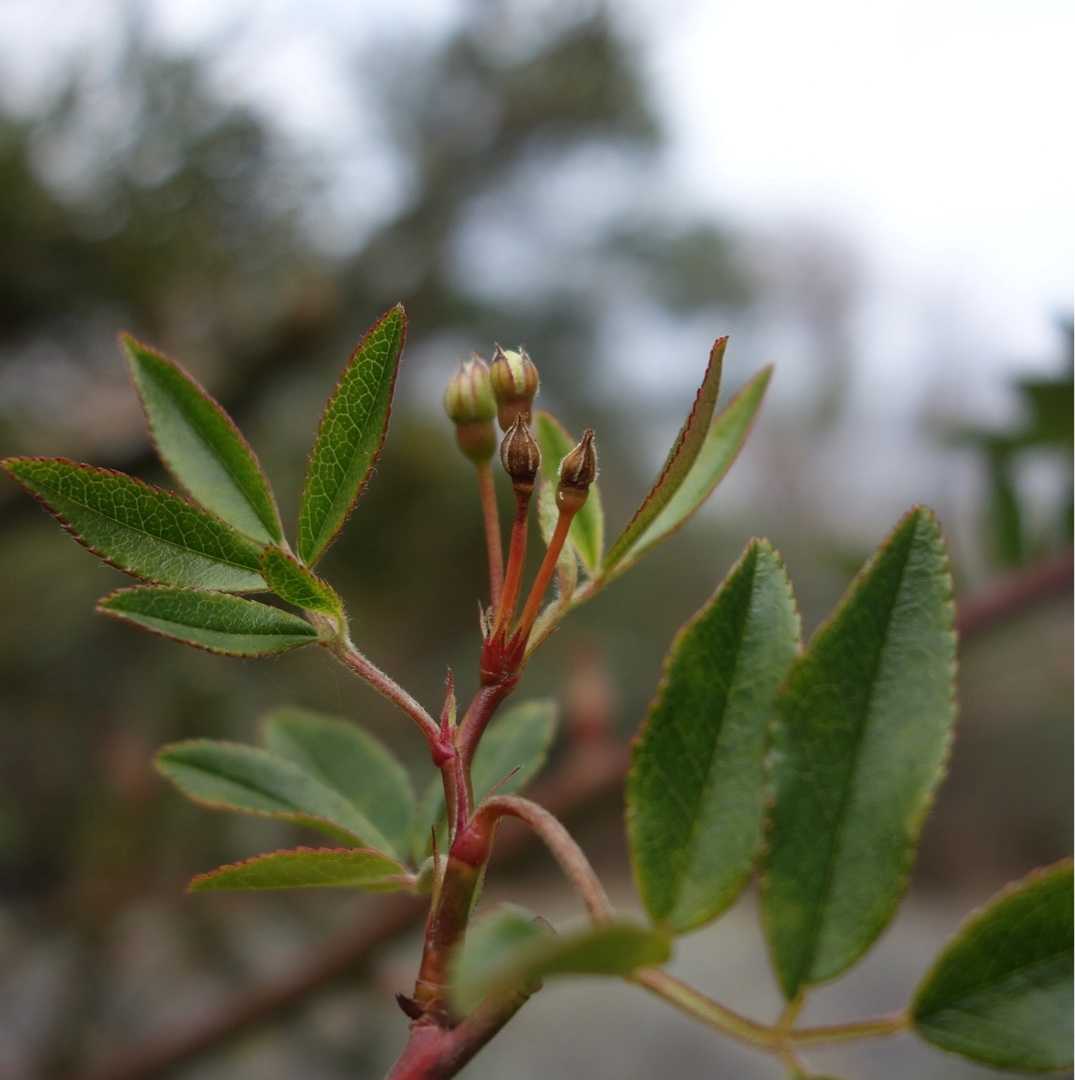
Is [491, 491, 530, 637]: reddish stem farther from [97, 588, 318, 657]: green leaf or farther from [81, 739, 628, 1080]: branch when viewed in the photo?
[81, 739, 628, 1080]: branch

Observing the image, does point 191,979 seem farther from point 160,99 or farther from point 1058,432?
point 1058,432

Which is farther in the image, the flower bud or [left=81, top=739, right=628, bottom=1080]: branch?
[left=81, top=739, right=628, bottom=1080]: branch

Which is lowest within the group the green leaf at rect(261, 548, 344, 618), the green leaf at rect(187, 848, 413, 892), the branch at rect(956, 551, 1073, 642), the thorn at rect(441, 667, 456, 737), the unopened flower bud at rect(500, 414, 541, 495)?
the green leaf at rect(187, 848, 413, 892)

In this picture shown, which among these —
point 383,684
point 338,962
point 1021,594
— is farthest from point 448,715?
point 338,962

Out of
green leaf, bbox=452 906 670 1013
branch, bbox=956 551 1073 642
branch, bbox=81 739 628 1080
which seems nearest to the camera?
green leaf, bbox=452 906 670 1013

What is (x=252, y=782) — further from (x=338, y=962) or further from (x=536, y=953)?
(x=338, y=962)

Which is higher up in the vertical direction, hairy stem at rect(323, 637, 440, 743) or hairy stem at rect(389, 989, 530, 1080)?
hairy stem at rect(323, 637, 440, 743)

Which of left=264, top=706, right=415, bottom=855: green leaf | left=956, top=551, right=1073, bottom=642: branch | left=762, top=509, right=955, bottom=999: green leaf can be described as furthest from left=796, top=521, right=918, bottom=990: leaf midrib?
left=956, top=551, right=1073, bottom=642: branch
